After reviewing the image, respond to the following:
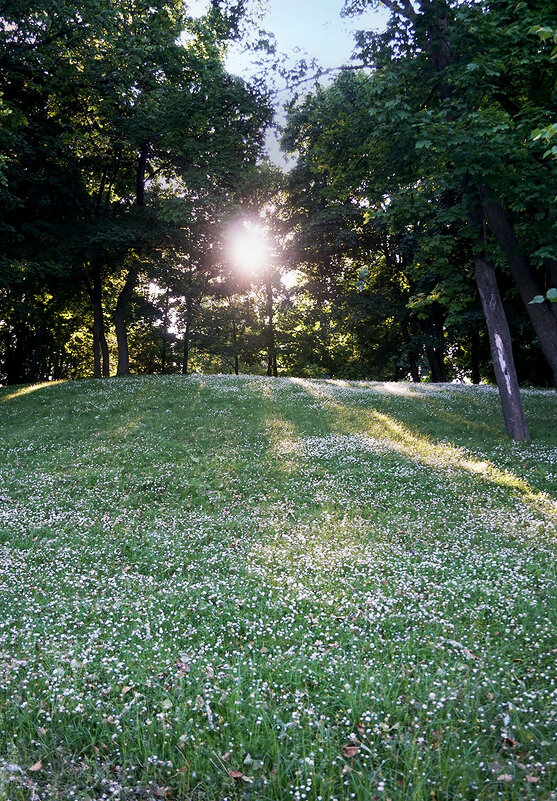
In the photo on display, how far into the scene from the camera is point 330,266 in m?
42.6

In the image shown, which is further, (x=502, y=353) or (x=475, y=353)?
(x=475, y=353)

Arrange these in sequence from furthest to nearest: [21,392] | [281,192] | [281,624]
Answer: [281,192] < [21,392] < [281,624]

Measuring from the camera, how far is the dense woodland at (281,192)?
12.7 m

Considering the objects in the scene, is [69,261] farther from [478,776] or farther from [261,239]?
[478,776]

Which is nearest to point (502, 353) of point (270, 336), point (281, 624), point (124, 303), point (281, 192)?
point (281, 624)

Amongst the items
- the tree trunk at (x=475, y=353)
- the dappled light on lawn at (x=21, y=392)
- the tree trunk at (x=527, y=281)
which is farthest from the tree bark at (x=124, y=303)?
the tree trunk at (x=475, y=353)

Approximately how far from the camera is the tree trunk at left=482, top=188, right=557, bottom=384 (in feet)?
46.7

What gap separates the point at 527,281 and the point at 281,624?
1335cm

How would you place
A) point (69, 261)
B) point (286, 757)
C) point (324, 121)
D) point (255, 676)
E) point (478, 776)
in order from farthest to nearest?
1. point (69, 261)
2. point (324, 121)
3. point (255, 676)
4. point (286, 757)
5. point (478, 776)

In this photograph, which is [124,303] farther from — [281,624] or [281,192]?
[281,624]

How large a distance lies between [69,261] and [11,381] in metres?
21.9

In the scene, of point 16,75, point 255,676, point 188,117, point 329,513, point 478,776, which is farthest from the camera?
point 188,117

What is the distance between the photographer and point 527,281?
14820 mm

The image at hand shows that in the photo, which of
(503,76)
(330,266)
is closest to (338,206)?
(330,266)
